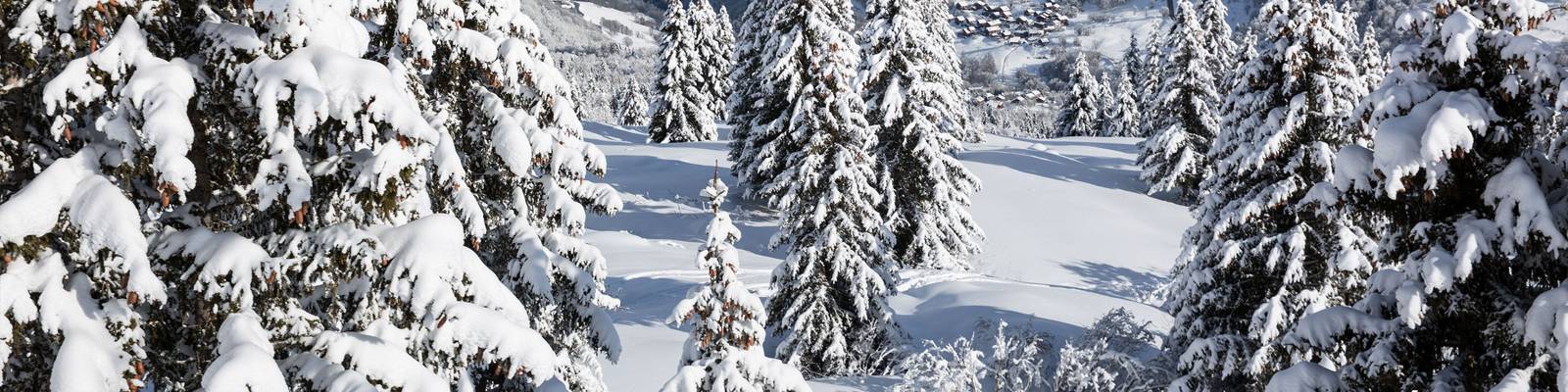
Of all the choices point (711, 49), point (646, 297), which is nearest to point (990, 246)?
point (646, 297)

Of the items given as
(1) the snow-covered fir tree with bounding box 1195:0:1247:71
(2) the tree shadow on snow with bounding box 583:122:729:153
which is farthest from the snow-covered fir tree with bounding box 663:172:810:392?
(1) the snow-covered fir tree with bounding box 1195:0:1247:71

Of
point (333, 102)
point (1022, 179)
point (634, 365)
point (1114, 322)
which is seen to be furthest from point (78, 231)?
point (1022, 179)

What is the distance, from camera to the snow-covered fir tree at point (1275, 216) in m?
13.2

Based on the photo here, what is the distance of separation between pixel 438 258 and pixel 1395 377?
→ 7.90 metres

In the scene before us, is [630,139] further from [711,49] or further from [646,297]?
[646,297]

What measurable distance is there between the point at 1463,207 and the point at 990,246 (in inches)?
1002

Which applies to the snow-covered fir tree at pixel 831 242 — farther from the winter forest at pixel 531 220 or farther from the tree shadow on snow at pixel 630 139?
the tree shadow on snow at pixel 630 139

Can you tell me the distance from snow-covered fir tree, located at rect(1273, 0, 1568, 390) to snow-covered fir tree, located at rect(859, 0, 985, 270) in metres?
14.4

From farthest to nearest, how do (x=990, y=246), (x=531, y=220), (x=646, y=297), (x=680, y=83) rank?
(x=680, y=83), (x=990, y=246), (x=646, y=297), (x=531, y=220)

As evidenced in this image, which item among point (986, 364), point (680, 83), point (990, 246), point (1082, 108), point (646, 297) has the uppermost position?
point (986, 364)

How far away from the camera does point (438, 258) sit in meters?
5.41

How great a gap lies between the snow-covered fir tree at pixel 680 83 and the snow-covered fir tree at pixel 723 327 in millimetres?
39241

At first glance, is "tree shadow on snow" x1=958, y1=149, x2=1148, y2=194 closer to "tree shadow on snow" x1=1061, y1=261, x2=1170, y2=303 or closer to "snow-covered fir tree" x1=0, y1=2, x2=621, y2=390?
"tree shadow on snow" x1=1061, y1=261, x2=1170, y2=303

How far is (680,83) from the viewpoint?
157 ft
